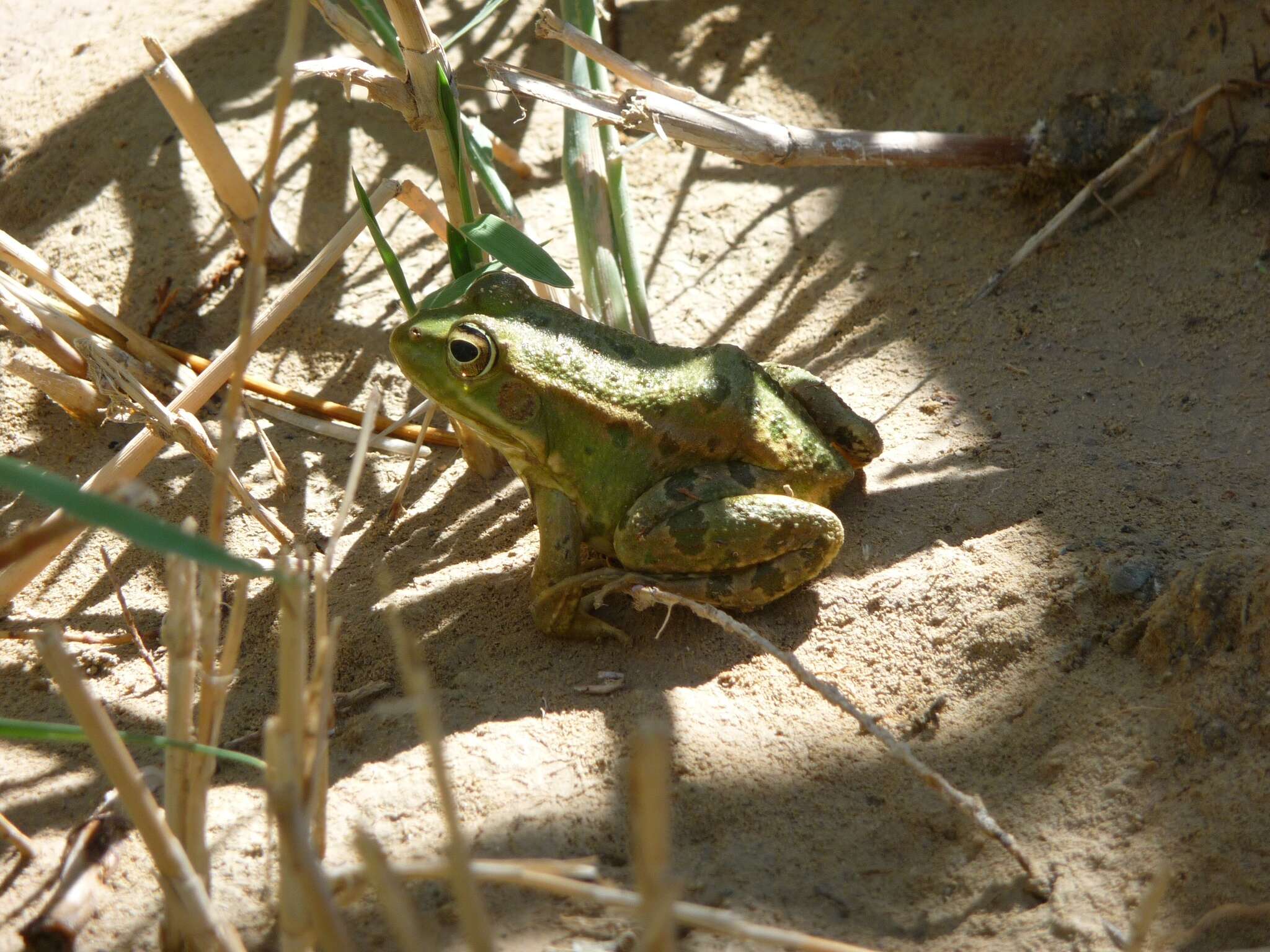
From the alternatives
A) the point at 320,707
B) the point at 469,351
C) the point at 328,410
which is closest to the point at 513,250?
the point at 469,351

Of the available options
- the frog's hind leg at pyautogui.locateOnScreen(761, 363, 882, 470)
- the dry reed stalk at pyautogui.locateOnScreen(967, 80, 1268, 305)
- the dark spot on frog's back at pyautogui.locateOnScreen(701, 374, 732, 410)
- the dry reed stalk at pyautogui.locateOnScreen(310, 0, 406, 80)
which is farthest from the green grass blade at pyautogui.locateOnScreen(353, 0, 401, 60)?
the dry reed stalk at pyautogui.locateOnScreen(967, 80, 1268, 305)

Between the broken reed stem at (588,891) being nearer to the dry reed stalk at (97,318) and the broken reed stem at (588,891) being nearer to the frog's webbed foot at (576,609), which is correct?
the frog's webbed foot at (576,609)

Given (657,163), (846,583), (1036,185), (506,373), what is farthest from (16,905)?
(1036,185)

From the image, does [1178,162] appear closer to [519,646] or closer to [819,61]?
[819,61]

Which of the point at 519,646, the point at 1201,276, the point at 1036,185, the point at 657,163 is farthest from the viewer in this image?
the point at 657,163

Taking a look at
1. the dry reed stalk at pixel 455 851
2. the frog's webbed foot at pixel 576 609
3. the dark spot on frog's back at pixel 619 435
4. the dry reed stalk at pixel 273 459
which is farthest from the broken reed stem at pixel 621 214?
the dry reed stalk at pixel 455 851

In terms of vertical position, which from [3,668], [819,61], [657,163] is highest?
[819,61]

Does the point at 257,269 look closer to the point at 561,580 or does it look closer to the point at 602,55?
the point at 561,580

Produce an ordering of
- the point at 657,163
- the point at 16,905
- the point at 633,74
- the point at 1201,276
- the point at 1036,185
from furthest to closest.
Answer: the point at 657,163 → the point at 1036,185 → the point at 1201,276 → the point at 633,74 → the point at 16,905
